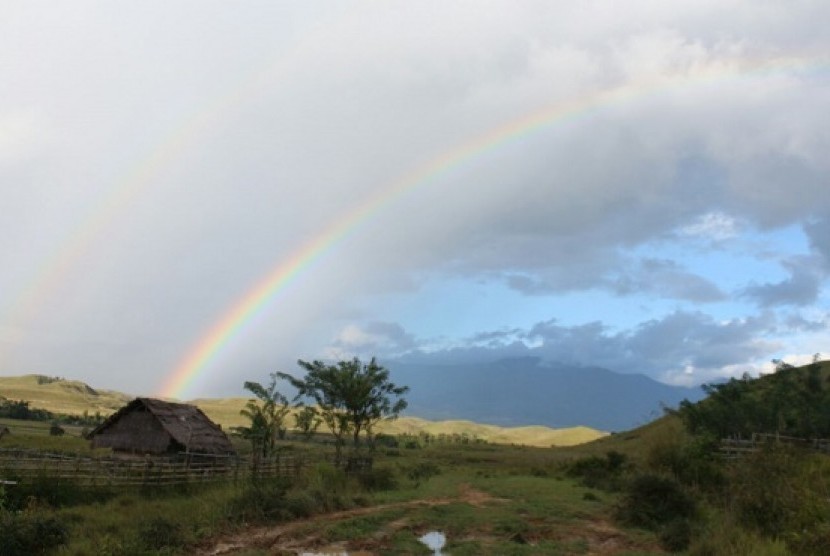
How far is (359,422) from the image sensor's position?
143 feet

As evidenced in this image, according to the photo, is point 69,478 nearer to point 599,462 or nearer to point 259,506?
point 259,506

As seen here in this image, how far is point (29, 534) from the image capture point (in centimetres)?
1364

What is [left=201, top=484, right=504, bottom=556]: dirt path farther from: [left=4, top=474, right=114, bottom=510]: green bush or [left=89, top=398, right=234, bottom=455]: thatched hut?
[left=89, top=398, right=234, bottom=455]: thatched hut

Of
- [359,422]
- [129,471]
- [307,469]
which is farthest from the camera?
[359,422]

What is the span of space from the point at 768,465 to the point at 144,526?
47.3 ft

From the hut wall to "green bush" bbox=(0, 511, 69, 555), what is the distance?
26.2 m

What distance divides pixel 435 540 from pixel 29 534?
973 centimetres

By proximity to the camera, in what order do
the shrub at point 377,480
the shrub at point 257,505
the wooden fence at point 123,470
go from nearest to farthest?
the shrub at point 257,505 → the wooden fence at point 123,470 → the shrub at point 377,480

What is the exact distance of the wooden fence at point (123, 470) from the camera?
21.6 metres

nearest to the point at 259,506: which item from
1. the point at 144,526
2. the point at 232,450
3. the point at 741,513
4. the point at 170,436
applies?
the point at 144,526

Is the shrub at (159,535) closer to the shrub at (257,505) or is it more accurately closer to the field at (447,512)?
the field at (447,512)

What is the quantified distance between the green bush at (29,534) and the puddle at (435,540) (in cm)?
Answer: 852

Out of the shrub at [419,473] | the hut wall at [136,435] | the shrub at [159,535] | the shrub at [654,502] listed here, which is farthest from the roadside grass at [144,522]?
the shrub at [419,473]

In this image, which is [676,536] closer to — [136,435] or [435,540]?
[435,540]
